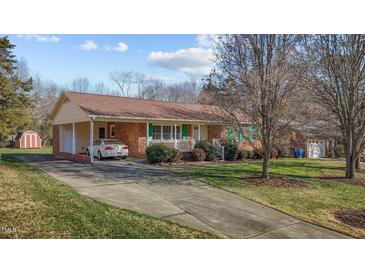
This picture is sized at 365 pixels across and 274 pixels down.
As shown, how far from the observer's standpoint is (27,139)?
103 feet

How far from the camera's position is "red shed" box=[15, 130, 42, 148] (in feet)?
102

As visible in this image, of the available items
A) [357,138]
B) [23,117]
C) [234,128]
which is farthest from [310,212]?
[23,117]

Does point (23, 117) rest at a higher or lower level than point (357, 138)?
higher

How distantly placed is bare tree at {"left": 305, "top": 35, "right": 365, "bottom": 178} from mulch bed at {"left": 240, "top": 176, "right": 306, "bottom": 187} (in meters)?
3.41

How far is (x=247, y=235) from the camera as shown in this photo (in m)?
5.16

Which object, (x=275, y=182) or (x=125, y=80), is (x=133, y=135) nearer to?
(x=275, y=182)

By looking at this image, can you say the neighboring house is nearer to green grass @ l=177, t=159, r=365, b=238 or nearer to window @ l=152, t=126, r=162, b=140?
window @ l=152, t=126, r=162, b=140

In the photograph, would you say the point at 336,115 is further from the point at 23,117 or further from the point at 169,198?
the point at 23,117

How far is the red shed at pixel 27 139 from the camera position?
31125 mm

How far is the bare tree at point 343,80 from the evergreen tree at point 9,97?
12736mm

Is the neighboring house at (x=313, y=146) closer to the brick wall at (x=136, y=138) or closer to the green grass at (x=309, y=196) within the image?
the green grass at (x=309, y=196)

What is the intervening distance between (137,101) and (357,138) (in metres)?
13.9

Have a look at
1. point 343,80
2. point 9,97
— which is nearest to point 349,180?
point 343,80

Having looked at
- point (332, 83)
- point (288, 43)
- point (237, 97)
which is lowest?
point (237, 97)
